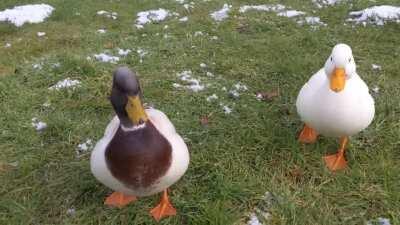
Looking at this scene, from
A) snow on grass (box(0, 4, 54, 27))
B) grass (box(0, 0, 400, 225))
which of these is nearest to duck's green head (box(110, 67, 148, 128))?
grass (box(0, 0, 400, 225))

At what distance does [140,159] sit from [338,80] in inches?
56.5

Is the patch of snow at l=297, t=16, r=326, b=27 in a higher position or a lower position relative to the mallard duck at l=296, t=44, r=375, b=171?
lower

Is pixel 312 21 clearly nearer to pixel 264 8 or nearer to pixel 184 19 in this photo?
pixel 264 8

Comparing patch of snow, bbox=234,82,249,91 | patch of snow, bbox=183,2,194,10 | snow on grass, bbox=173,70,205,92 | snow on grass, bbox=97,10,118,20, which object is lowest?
snow on grass, bbox=97,10,118,20

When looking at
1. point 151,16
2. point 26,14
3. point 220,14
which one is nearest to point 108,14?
point 151,16

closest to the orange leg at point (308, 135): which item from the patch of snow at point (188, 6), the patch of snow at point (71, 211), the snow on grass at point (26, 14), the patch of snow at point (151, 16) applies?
the patch of snow at point (71, 211)

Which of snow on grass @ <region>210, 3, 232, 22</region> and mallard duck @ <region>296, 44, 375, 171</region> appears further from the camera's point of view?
snow on grass @ <region>210, 3, 232, 22</region>

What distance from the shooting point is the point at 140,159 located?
2.77 meters

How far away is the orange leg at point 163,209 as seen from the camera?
322 cm

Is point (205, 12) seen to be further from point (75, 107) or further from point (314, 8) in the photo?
point (75, 107)

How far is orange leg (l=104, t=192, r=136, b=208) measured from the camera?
3322 mm

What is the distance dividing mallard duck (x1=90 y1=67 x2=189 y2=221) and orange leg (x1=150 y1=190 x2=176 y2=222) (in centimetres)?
28

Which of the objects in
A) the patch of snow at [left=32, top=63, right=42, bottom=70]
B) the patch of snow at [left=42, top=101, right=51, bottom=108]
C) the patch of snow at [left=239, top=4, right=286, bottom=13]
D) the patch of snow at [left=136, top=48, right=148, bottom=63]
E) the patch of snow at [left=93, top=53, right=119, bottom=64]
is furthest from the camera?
the patch of snow at [left=239, top=4, right=286, bottom=13]

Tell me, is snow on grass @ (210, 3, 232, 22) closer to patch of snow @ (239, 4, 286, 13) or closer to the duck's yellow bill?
patch of snow @ (239, 4, 286, 13)
